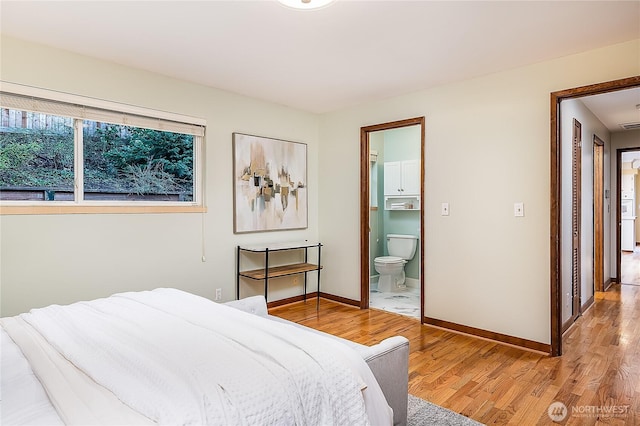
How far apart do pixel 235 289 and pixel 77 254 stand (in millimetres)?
1535

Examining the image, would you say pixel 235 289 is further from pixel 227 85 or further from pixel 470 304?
pixel 470 304

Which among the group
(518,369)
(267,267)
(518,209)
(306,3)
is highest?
(306,3)

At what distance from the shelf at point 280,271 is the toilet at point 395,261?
1.23 meters

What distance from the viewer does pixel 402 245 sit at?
561cm

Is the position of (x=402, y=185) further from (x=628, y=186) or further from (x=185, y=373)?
(x=628, y=186)

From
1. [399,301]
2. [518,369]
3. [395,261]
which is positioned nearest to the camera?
[518,369]

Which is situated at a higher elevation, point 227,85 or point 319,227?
point 227,85

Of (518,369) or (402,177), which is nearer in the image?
(518,369)

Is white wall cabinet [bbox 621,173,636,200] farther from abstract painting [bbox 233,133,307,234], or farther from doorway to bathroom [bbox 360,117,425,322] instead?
abstract painting [bbox 233,133,307,234]

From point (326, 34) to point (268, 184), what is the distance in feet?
6.69

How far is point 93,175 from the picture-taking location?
3180mm

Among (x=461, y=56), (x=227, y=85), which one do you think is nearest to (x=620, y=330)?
(x=461, y=56)

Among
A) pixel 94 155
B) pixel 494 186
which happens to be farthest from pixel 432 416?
pixel 94 155

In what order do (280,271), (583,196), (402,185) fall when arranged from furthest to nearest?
(402,185) → (583,196) → (280,271)
